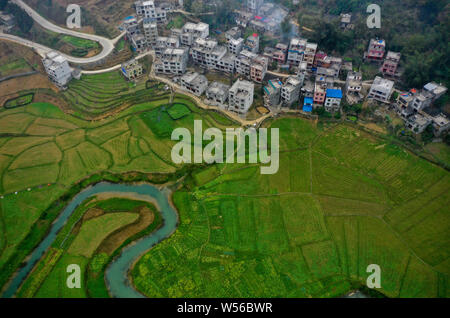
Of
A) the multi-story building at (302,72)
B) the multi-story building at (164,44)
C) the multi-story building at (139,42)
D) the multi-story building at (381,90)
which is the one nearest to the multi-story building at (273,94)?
the multi-story building at (302,72)

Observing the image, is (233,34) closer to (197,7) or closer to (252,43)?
(252,43)

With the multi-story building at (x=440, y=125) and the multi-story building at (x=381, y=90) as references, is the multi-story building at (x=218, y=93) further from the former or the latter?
the multi-story building at (x=440, y=125)

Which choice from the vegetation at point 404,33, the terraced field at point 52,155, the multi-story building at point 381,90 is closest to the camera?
the terraced field at point 52,155

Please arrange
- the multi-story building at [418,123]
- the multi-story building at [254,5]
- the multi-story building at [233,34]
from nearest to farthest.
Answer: the multi-story building at [418,123], the multi-story building at [233,34], the multi-story building at [254,5]

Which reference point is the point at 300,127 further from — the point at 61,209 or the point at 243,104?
the point at 61,209

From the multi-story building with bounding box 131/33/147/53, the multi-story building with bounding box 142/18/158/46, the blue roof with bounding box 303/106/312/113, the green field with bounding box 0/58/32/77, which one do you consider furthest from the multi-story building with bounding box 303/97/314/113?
the green field with bounding box 0/58/32/77

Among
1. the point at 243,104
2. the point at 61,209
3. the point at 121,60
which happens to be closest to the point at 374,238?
the point at 243,104

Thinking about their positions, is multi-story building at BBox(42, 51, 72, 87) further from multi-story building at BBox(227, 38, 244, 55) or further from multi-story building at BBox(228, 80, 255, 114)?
multi-story building at BBox(228, 80, 255, 114)
